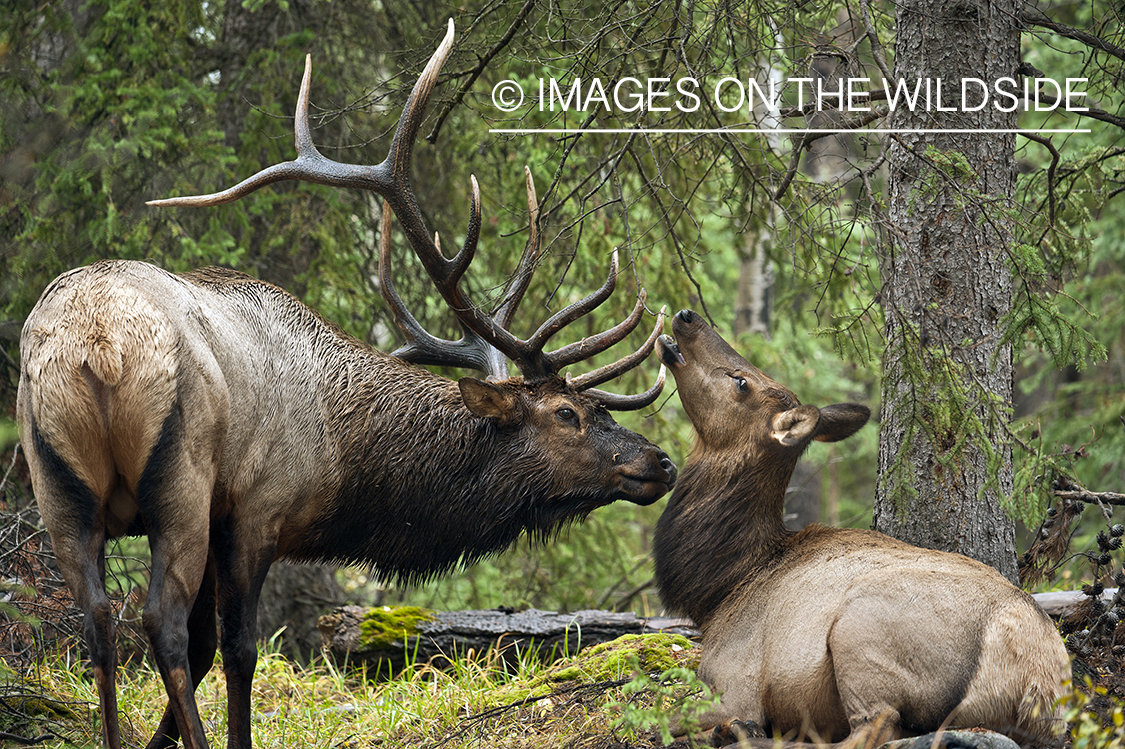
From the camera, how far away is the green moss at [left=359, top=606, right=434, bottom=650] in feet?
20.6

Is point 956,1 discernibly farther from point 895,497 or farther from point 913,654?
point 913,654

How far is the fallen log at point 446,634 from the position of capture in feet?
20.6

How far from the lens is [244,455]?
423cm

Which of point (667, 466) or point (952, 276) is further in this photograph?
point (667, 466)

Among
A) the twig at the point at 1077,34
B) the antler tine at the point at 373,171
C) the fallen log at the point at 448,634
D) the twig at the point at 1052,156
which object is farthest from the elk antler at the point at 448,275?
the twig at the point at 1077,34

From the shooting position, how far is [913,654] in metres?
3.84

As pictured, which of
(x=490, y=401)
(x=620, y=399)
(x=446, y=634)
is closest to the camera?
(x=490, y=401)

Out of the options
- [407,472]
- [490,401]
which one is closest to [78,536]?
[407,472]

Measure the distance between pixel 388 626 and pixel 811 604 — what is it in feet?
10.1

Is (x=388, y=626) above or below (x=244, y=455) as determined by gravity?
below

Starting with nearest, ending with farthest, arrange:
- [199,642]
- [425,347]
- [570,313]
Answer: [199,642] → [570,313] → [425,347]

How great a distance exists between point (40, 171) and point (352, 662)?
13.5ft

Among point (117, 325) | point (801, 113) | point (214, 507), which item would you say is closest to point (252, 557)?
point (214, 507)

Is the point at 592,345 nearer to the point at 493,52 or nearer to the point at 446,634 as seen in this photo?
the point at 493,52
